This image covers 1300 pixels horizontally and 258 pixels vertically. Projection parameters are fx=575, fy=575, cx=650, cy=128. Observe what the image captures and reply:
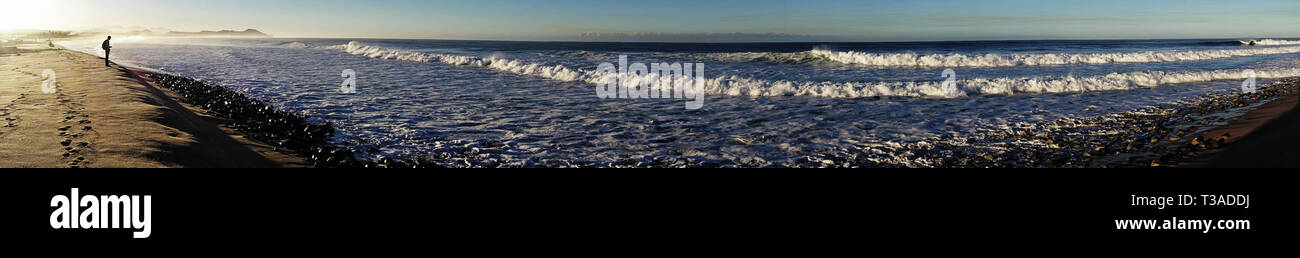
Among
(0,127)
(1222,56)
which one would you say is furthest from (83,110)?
(1222,56)

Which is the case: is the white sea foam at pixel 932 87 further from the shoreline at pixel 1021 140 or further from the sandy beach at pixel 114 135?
the sandy beach at pixel 114 135

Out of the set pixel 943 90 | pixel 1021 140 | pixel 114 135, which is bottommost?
pixel 1021 140

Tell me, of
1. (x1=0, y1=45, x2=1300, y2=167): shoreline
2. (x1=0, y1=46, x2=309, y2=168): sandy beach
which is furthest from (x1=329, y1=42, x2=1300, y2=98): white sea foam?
(x1=0, y1=46, x2=309, y2=168): sandy beach

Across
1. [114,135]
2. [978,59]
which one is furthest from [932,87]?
[114,135]

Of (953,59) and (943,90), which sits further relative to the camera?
(953,59)

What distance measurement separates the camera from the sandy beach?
6.47m

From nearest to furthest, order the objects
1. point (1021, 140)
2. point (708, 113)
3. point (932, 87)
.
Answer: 1. point (1021, 140)
2. point (708, 113)
3. point (932, 87)

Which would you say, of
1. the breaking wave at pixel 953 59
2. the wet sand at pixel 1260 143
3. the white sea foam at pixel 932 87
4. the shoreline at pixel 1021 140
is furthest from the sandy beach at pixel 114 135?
the breaking wave at pixel 953 59

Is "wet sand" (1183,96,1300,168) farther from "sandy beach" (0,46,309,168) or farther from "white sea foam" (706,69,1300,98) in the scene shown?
"sandy beach" (0,46,309,168)

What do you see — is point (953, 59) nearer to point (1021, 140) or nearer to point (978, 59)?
point (978, 59)

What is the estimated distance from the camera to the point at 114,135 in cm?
761

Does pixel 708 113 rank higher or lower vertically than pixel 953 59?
lower
